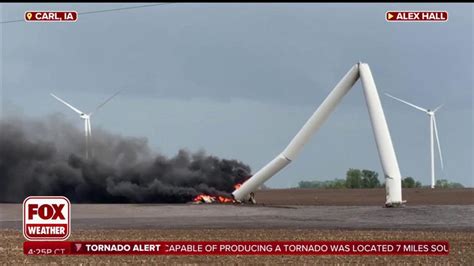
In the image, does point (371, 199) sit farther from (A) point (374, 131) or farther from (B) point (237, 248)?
(B) point (237, 248)

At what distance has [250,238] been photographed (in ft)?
175

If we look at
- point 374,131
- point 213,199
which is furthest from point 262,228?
point 213,199

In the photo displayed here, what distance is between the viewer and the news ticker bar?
36.4 meters

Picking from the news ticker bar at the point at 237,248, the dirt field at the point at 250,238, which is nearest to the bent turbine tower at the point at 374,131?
the dirt field at the point at 250,238

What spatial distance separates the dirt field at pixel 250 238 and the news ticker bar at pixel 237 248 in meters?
0.40

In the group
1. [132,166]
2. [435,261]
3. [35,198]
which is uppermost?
[132,166]

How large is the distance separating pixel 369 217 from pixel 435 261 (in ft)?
149

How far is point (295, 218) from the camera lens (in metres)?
84.8

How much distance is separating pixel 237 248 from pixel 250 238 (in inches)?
574

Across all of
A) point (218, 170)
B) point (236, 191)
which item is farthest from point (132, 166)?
point (236, 191)

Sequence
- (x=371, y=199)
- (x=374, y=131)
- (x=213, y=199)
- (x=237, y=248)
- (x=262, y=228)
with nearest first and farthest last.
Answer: (x=237, y=248), (x=262, y=228), (x=374, y=131), (x=213, y=199), (x=371, y=199)

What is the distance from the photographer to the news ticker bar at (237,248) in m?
36.4

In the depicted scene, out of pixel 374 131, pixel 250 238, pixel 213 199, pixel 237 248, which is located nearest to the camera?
pixel 237 248

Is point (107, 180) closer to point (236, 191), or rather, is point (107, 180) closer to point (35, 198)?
point (236, 191)
